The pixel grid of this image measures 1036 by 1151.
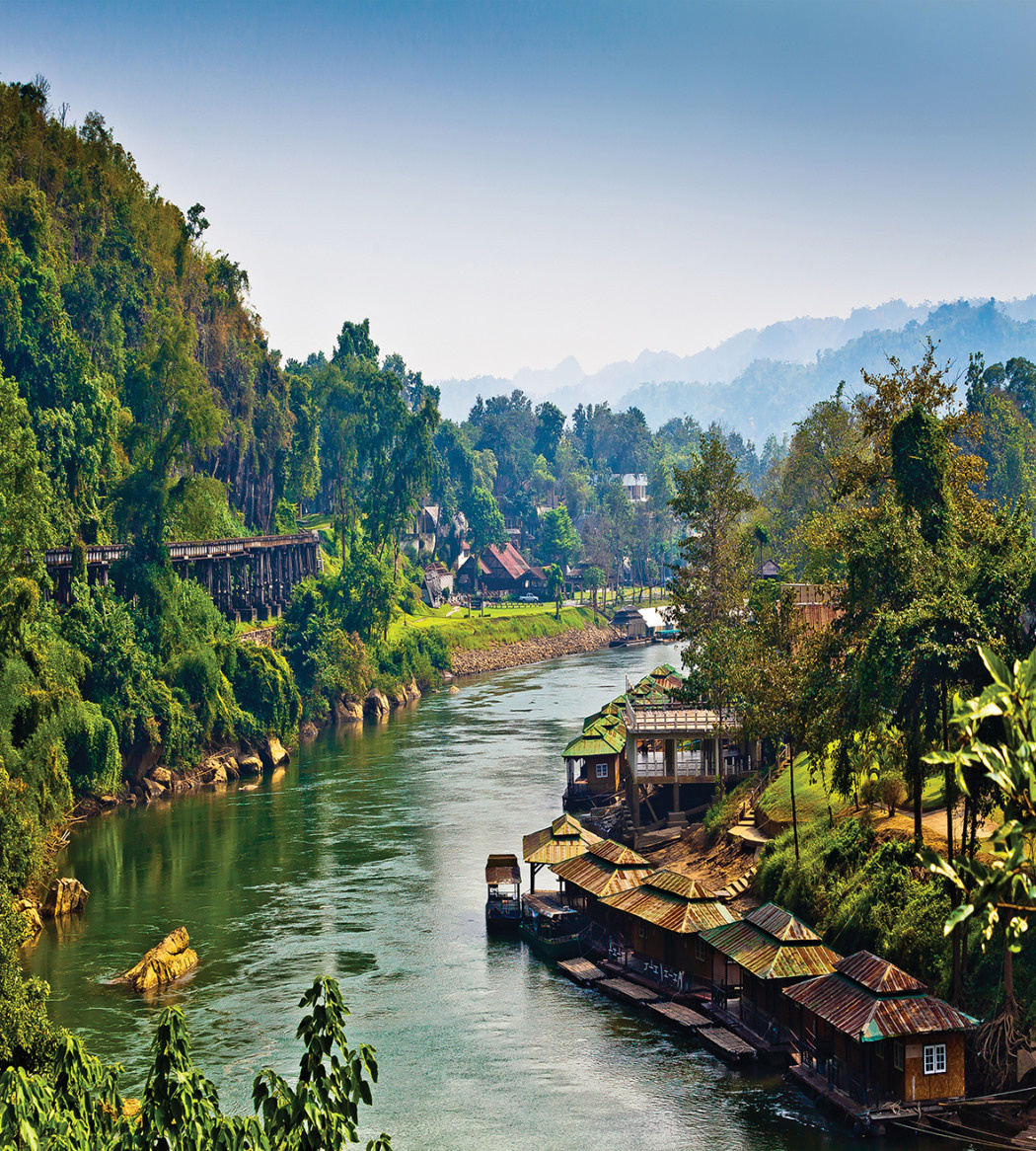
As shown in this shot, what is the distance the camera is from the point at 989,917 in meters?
10.8

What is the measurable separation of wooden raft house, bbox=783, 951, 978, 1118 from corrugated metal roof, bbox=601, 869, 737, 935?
6752 mm

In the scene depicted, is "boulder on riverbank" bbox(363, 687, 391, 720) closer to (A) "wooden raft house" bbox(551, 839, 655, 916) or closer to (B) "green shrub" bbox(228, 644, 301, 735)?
(B) "green shrub" bbox(228, 644, 301, 735)

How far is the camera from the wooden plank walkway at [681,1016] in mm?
39312

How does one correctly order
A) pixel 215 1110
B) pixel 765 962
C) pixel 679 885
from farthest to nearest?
1. pixel 679 885
2. pixel 765 962
3. pixel 215 1110

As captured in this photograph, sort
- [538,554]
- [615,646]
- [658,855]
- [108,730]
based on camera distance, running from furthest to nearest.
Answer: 1. [538,554]
2. [615,646]
3. [108,730]
4. [658,855]

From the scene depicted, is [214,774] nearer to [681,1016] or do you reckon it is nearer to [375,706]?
[375,706]

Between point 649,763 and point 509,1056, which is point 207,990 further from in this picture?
point 649,763

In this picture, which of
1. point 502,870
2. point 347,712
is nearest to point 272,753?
point 347,712

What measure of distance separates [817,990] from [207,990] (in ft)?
68.7

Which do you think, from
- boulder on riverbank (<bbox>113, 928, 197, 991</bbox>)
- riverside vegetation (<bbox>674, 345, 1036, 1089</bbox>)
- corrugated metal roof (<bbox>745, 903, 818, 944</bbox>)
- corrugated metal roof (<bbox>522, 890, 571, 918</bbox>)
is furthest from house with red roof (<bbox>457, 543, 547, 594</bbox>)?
corrugated metal roof (<bbox>745, 903, 818, 944</bbox>)

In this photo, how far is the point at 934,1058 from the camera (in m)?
32.5

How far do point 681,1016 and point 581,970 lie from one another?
19.5 feet

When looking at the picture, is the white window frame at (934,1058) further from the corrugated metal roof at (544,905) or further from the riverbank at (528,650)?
the riverbank at (528,650)

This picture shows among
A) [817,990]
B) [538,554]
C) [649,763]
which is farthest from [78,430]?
[538,554]
